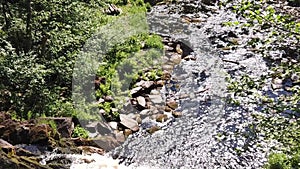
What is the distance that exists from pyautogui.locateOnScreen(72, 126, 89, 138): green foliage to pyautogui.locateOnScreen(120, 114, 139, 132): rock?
1028mm

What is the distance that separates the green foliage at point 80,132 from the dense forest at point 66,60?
0.45m

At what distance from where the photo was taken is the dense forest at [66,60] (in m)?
7.44

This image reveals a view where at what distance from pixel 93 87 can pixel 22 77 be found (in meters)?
2.42

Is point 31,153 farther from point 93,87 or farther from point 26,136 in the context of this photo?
point 93,87

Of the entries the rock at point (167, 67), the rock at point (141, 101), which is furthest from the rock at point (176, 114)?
the rock at point (167, 67)

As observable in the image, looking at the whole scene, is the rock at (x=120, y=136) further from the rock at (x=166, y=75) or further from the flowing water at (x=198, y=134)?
the rock at (x=166, y=75)

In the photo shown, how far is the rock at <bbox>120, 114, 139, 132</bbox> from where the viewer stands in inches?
381

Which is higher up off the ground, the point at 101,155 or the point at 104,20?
the point at 104,20

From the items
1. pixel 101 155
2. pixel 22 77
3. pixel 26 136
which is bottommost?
pixel 101 155

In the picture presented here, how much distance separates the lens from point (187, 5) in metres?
16.9

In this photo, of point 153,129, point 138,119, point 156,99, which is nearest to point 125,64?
point 156,99

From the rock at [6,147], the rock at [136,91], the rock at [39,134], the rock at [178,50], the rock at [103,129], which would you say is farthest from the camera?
the rock at [178,50]

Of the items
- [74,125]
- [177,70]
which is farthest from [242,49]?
[74,125]

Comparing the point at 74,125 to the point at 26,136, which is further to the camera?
the point at 74,125
